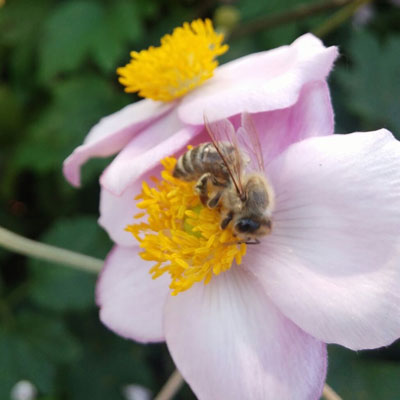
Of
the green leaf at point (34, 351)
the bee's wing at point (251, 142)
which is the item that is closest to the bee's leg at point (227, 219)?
the bee's wing at point (251, 142)

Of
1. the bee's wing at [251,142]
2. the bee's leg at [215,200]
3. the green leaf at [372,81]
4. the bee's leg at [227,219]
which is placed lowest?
the green leaf at [372,81]

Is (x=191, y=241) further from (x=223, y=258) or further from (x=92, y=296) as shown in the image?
(x=92, y=296)

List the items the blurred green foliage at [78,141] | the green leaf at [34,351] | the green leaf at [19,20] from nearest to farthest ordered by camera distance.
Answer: the green leaf at [34,351] < the blurred green foliage at [78,141] < the green leaf at [19,20]

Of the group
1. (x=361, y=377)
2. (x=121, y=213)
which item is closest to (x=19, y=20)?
(x=121, y=213)

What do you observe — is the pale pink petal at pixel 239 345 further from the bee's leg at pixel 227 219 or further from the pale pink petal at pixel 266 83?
the pale pink petal at pixel 266 83

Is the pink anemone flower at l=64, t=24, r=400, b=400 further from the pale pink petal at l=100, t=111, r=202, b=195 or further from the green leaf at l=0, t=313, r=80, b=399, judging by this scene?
the green leaf at l=0, t=313, r=80, b=399

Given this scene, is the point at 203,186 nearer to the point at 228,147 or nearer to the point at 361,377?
the point at 228,147
